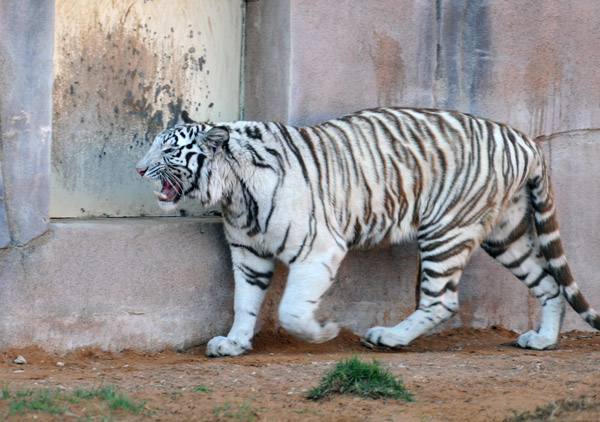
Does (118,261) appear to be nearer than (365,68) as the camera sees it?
Yes

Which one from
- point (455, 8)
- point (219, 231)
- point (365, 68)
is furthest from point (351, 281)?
point (455, 8)

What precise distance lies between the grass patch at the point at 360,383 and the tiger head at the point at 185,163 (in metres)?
1.41

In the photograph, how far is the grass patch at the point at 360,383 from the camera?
3.54 m

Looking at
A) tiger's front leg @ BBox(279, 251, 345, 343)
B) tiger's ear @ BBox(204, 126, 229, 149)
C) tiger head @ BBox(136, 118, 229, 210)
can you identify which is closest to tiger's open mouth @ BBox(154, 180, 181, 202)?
tiger head @ BBox(136, 118, 229, 210)

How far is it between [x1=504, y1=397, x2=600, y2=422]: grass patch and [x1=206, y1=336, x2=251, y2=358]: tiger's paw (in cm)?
178

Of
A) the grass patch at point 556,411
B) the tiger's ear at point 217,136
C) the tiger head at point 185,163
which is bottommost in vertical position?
the grass patch at point 556,411

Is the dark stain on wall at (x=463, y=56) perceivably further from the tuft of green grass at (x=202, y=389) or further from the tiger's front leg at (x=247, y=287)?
the tuft of green grass at (x=202, y=389)

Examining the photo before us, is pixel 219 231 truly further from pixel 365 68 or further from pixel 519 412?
pixel 519 412

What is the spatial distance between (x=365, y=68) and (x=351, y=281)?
1293 mm

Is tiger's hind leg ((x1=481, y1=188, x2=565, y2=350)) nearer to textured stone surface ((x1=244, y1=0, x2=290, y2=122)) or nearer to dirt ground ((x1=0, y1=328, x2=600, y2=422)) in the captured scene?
dirt ground ((x1=0, y1=328, x2=600, y2=422))

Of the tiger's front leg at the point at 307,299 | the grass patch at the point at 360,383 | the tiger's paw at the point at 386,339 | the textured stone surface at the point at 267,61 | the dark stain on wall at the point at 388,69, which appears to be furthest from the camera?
the dark stain on wall at the point at 388,69

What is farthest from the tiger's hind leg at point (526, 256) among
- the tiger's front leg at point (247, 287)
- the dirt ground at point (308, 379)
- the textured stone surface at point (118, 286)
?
the textured stone surface at point (118, 286)

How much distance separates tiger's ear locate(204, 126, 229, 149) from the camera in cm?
456

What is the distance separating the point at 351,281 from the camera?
5.19 metres
